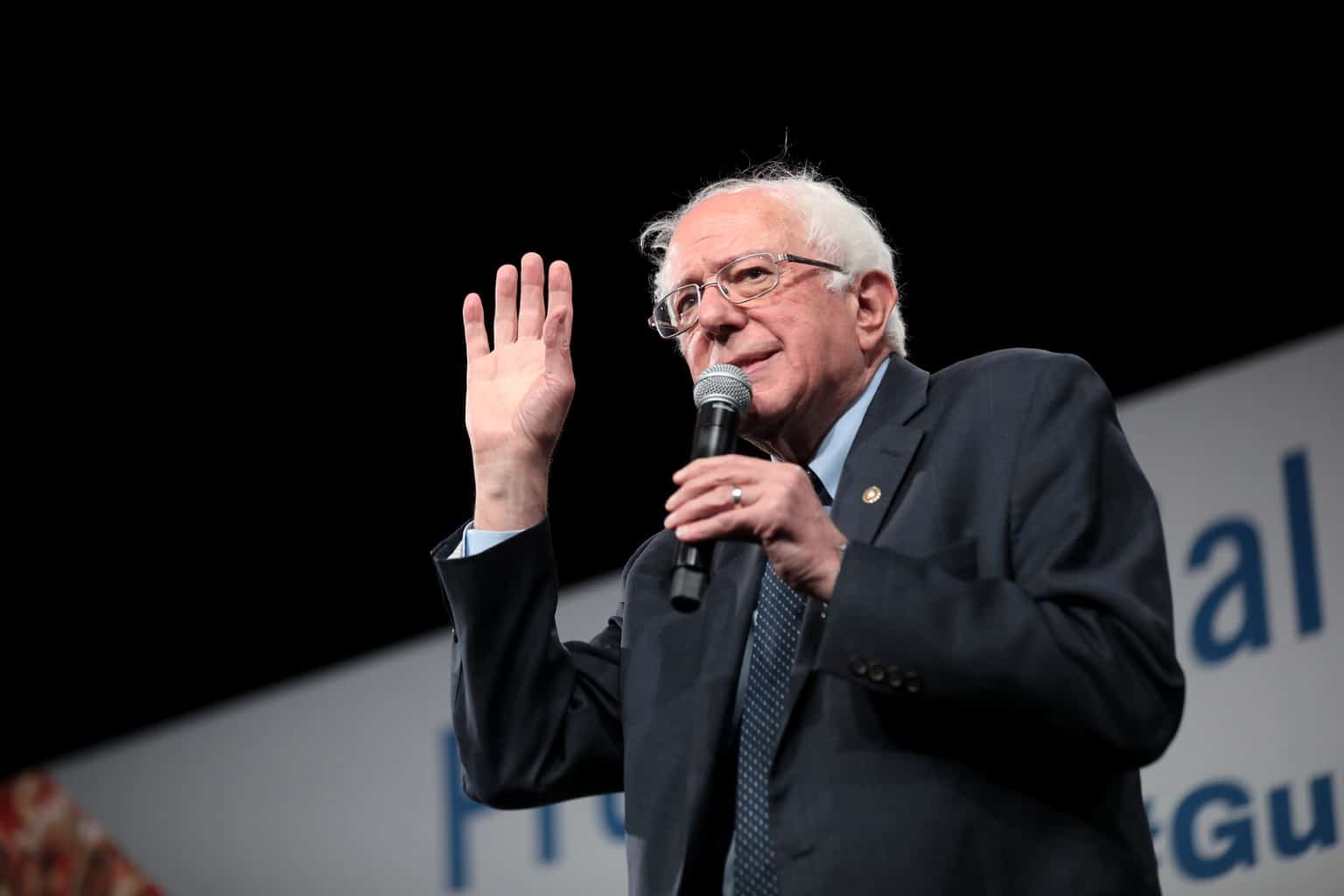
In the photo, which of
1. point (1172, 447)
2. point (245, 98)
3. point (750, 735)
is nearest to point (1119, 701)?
point (750, 735)

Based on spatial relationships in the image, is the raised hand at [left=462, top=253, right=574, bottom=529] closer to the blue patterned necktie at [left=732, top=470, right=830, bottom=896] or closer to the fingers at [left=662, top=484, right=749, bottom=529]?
the blue patterned necktie at [left=732, top=470, right=830, bottom=896]

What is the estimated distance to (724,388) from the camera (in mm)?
1593

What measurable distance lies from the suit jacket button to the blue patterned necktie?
211mm

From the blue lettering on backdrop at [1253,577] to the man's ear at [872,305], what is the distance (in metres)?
1.24

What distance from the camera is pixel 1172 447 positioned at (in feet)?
9.64

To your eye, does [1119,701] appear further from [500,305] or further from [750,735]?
[500,305]

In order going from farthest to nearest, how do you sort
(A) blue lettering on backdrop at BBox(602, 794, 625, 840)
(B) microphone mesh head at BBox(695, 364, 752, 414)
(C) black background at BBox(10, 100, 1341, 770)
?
(A) blue lettering on backdrop at BBox(602, 794, 625, 840) < (C) black background at BBox(10, 100, 1341, 770) < (B) microphone mesh head at BBox(695, 364, 752, 414)

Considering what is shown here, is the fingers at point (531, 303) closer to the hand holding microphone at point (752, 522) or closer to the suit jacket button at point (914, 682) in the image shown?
the hand holding microphone at point (752, 522)

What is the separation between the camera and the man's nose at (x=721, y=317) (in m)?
1.78

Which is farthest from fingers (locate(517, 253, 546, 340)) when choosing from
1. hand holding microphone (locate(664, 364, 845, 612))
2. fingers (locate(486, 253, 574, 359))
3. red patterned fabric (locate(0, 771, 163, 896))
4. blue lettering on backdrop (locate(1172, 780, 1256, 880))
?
red patterned fabric (locate(0, 771, 163, 896))

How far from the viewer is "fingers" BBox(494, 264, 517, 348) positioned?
6.11ft

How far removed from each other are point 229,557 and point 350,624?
43cm

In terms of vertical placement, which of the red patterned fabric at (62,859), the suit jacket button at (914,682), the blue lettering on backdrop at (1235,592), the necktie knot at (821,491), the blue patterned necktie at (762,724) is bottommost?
the red patterned fabric at (62,859)

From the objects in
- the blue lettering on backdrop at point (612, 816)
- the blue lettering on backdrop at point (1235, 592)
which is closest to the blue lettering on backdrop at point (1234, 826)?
the blue lettering on backdrop at point (1235, 592)
